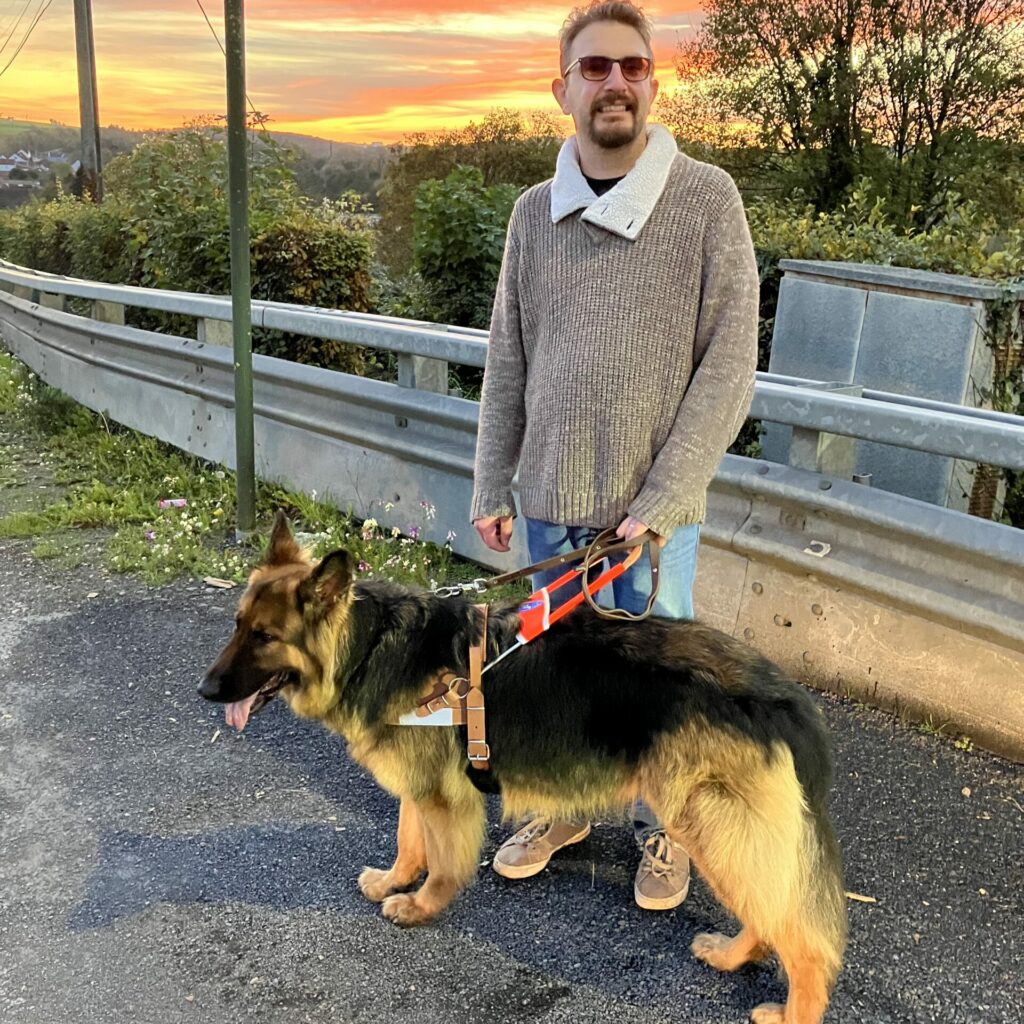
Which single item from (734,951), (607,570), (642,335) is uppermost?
(642,335)

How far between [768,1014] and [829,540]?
5.93 feet

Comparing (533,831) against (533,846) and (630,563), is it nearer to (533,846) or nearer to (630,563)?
(533,846)

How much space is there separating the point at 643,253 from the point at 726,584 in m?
1.74

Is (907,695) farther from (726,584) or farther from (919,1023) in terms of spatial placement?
(919,1023)

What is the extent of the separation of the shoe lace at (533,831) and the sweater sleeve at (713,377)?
3.62 feet

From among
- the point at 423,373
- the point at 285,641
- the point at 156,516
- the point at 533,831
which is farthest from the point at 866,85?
the point at 285,641

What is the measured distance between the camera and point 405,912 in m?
2.93

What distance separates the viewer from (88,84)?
20.0 meters

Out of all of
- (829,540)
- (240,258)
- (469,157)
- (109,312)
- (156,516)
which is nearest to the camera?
(829,540)

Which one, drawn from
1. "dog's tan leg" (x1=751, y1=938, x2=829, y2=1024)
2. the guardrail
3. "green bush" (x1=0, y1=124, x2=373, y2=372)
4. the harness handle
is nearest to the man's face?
→ the harness handle

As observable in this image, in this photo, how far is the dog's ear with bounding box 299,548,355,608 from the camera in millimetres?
2709

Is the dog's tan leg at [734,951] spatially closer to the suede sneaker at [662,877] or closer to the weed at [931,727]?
the suede sneaker at [662,877]

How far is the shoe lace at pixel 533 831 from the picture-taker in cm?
321

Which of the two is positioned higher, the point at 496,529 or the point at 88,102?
the point at 88,102
